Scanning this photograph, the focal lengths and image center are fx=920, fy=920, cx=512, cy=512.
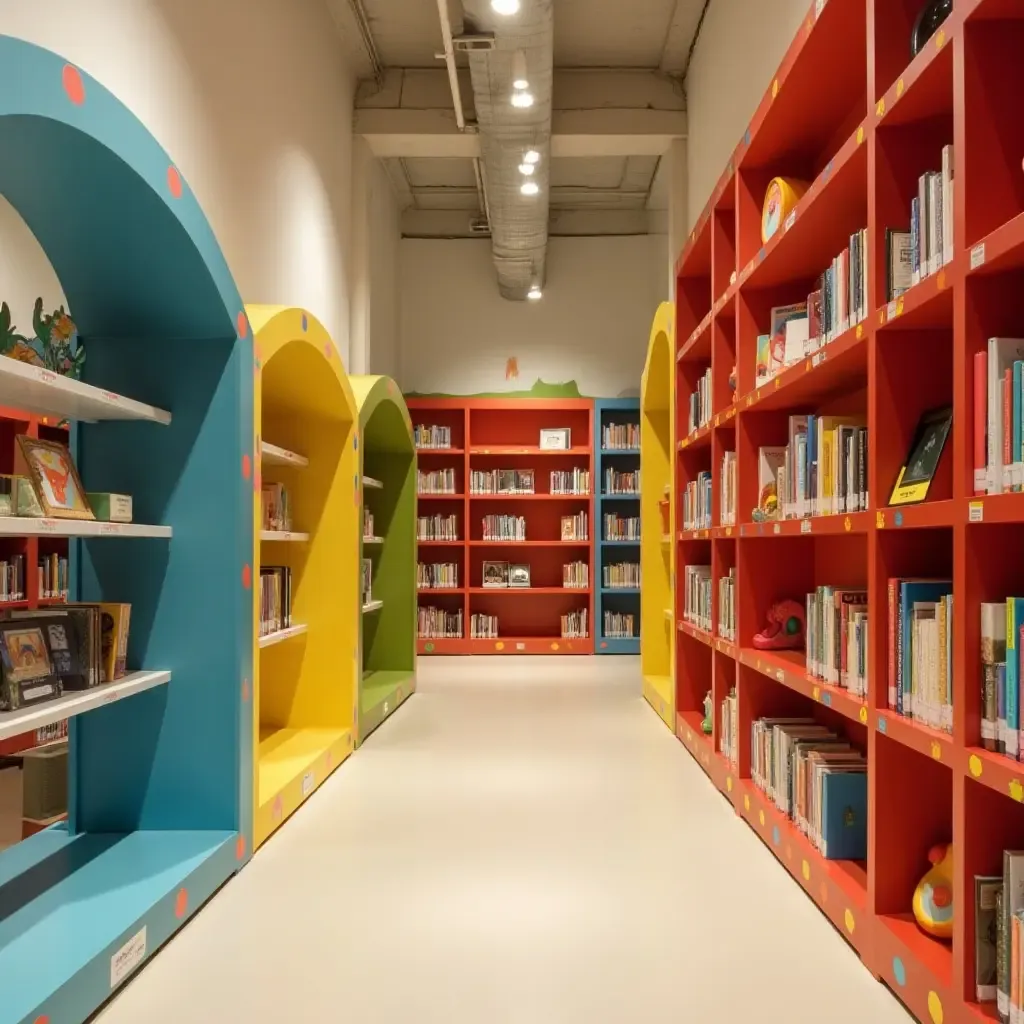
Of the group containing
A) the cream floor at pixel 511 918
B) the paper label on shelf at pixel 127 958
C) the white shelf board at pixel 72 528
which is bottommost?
the cream floor at pixel 511 918

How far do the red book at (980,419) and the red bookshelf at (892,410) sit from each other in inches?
0.6

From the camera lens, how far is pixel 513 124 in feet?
21.1

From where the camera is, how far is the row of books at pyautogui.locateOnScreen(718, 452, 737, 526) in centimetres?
396

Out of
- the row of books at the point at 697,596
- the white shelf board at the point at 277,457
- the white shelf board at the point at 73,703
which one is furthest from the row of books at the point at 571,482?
the white shelf board at the point at 73,703

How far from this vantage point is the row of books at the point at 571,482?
9000 mm

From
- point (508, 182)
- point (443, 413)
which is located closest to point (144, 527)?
point (508, 182)

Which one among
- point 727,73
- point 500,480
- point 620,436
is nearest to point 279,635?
point 727,73

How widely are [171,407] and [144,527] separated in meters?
0.48

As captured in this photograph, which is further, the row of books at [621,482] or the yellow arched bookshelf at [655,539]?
the row of books at [621,482]

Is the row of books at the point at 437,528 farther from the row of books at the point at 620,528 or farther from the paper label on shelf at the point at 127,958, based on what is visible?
the paper label on shelf at the point at 127,958

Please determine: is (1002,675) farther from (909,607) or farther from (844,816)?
(844,816)

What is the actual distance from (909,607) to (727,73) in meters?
4.61

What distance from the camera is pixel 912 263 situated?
220 cm

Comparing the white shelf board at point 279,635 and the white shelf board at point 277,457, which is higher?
the white shelf board at point 277,457
